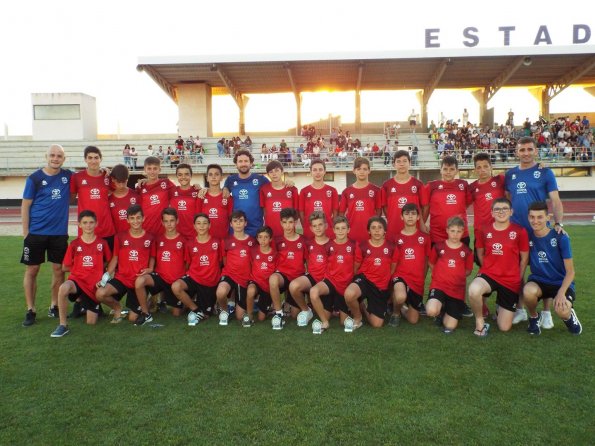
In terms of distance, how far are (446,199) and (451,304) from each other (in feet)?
4.25

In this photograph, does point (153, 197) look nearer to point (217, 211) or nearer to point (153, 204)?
point (153, 204)

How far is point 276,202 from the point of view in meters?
5.60

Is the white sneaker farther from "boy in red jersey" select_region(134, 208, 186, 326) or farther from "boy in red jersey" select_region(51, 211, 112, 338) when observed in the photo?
"boy in red jersey" select_region(51, 211, 112, 338)

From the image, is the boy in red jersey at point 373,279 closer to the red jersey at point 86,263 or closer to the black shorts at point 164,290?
the black shorts at point 164,290

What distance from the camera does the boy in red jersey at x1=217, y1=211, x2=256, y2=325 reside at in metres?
5.12

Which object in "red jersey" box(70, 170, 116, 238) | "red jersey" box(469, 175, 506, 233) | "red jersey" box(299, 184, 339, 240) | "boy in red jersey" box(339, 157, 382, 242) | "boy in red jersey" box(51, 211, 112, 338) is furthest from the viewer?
"red jersey" box(299, 184, 339, 240)

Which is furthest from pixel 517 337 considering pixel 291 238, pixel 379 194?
pixel 291 238

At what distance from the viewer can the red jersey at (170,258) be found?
5246 millimetres

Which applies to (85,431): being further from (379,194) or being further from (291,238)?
(379,194)

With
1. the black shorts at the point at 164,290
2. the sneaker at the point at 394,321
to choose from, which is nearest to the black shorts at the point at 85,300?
the black shorts at the point at 164,290

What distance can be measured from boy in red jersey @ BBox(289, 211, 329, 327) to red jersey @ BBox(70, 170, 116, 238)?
96.1 inches

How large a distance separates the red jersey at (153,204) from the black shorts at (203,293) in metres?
0.90

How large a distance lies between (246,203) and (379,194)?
171cm

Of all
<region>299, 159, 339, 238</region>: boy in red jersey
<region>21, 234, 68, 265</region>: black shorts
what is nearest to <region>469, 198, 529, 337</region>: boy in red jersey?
<region>299, 159, 339, 238</region>: boy in red jersey
